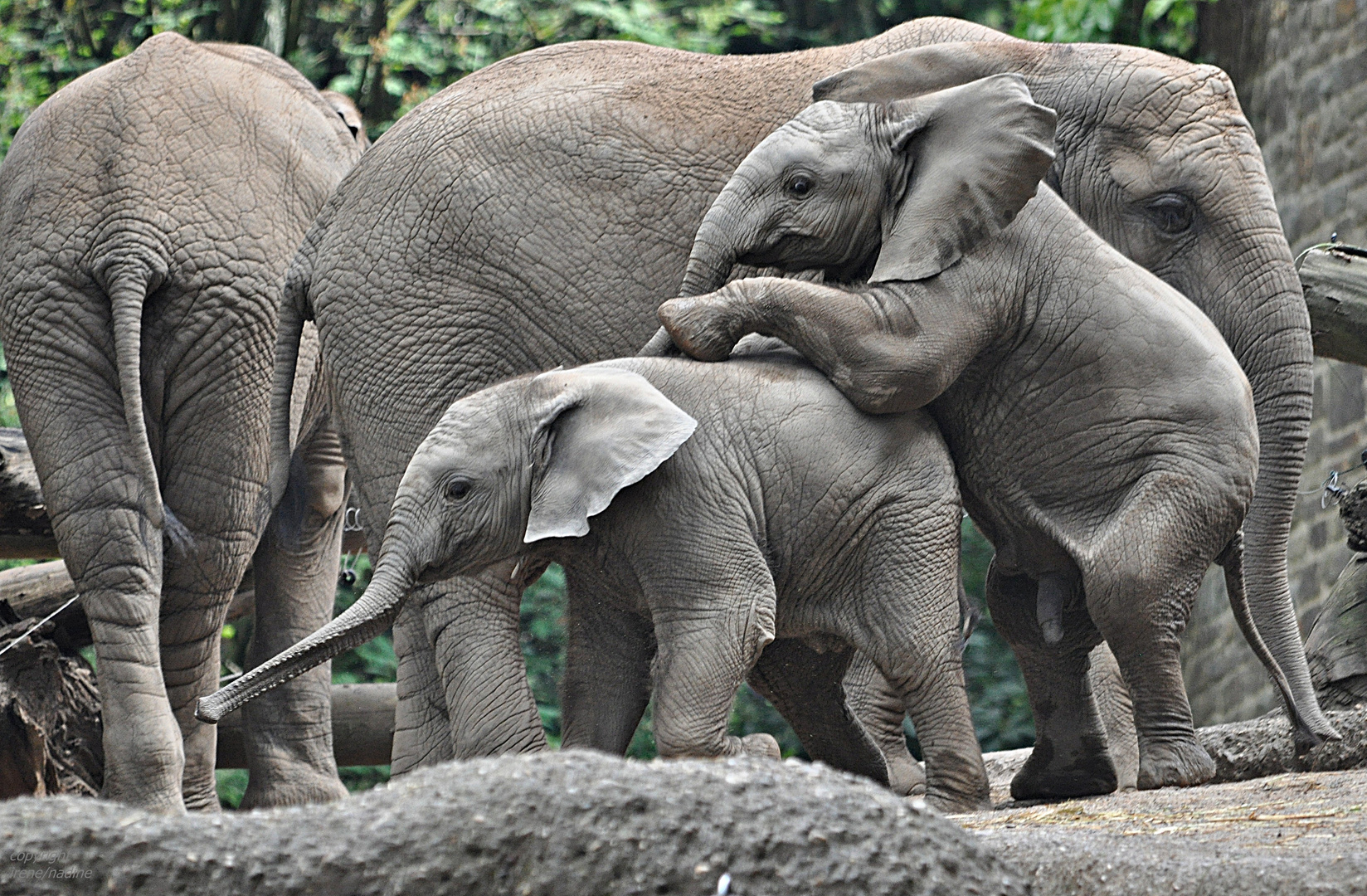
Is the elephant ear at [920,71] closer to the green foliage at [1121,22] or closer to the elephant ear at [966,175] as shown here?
the elephant ear at [966,175]

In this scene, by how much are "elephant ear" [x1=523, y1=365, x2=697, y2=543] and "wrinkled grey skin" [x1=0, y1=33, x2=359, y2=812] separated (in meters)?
1.87

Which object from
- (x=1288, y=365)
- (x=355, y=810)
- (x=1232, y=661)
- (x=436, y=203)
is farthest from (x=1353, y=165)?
(x=355, y=810)

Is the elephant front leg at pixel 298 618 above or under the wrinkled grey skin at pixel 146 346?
under

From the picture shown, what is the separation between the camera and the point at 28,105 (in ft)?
35.6

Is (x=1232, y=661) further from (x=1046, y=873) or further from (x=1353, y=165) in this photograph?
(x=1046, y=873)

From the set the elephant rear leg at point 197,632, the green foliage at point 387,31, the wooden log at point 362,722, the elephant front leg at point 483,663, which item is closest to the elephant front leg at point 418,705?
the elephant front leg at point 483,663

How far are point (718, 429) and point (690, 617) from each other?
17.6 inches

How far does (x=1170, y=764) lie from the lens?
4.55 metres

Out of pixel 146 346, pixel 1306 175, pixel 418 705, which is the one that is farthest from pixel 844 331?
pixel 1306 175

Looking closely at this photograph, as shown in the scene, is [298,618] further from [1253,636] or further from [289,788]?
[1253,636]

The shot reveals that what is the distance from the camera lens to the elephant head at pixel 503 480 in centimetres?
406

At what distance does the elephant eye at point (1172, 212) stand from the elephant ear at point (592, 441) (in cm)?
148

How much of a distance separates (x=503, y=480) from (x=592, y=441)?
8.9 inches

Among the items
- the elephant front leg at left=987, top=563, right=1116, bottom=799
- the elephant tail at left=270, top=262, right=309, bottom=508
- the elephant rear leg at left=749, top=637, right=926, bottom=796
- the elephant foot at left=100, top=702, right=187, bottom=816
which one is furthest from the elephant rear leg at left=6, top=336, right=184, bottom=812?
the elephant front leg at left=987, top=563, right=1116, bottom=799
